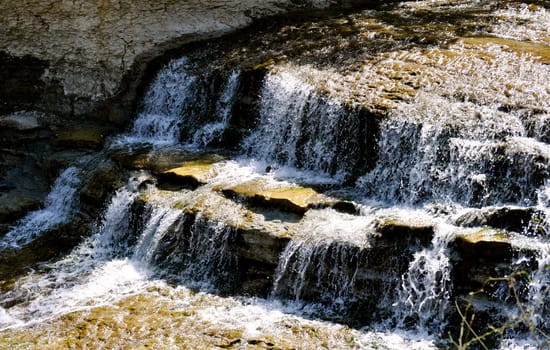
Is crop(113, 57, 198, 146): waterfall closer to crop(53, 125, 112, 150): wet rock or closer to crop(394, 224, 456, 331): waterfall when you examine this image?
crop(53, 125, 112, 150): wet rock

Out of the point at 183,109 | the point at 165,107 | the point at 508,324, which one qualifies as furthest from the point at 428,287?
the point at 165,107

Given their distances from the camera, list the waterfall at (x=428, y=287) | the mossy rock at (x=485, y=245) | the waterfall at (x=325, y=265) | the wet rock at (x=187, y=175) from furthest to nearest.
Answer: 1. the wet rock at (x=187, y=175)
2. the waterfall at (x=325, y=265)
3. the waterfall at (x=428, y=287)
4. the mossy rock at (x=485, y=245)

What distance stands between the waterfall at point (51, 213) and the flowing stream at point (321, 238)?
21 mm

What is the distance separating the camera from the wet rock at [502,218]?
624 cm

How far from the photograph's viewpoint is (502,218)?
634 cm

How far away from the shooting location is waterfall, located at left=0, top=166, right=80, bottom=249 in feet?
27.0

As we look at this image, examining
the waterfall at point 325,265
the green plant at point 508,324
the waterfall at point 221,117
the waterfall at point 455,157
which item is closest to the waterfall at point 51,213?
the waterfall at point 221,117

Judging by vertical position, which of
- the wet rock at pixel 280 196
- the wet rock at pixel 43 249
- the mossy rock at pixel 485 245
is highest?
the wet rock at pixel 280 196

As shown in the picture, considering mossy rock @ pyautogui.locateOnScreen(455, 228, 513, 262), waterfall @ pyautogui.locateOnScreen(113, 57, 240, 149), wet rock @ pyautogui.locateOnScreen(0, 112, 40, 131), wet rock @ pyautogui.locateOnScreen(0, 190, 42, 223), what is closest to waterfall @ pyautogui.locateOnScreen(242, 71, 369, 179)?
waterfall @ pyautogui.locateOnScreen(113, 57, 240, 149)

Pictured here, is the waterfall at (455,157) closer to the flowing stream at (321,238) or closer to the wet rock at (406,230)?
the flowing stream at (321,238)

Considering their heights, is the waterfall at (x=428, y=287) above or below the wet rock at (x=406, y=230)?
below

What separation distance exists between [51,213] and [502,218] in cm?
556

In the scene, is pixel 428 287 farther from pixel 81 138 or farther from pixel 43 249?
pixel 81 138

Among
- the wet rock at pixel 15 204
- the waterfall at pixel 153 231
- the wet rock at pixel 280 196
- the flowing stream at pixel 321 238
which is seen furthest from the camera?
the wet rock at pixel 15 204
